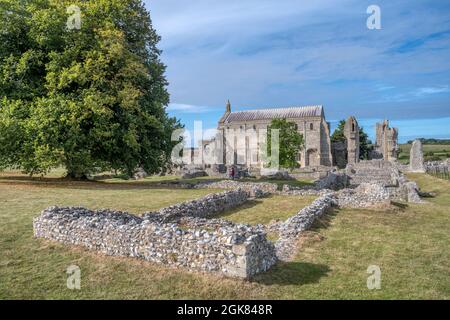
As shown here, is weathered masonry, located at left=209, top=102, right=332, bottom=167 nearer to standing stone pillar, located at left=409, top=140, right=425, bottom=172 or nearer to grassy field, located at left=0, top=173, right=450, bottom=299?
standing stone pillar, located at left=409, top=140, right=425, bottom=172

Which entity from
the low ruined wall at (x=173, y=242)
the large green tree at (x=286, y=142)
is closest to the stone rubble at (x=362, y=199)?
the low ruined wall at (x=173, y=242)

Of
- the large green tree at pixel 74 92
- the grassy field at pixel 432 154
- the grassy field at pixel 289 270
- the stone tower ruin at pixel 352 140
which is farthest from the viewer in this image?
the grassy field at pixel 432 154

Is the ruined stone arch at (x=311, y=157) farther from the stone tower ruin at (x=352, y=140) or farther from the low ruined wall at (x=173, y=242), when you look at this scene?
the low ruined wall at (x=173, y=242)

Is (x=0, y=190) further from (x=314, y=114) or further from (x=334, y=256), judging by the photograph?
(x=314, y=114)

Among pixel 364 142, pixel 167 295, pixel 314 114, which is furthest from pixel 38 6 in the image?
pixel 364 142

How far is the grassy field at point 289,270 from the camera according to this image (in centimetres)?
822

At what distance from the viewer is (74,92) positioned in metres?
25.8

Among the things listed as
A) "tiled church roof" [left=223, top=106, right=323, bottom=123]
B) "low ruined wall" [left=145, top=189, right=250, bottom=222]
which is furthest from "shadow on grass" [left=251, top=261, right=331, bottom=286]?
"tiled church roof" [left=223, top=106, right=323, bottom=123]

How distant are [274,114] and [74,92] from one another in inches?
2195

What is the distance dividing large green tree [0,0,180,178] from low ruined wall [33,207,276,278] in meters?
13.0

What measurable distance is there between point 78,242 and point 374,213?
13471 mm

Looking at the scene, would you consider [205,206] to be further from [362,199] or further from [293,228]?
[362,199]

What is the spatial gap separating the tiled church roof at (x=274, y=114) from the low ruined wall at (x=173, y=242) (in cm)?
6540

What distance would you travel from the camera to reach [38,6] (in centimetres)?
2669
